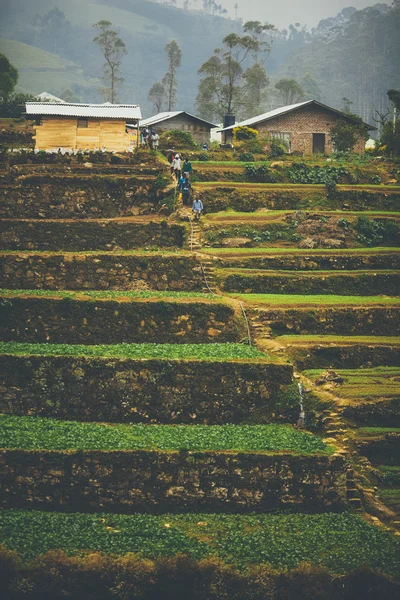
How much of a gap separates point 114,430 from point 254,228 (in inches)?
717

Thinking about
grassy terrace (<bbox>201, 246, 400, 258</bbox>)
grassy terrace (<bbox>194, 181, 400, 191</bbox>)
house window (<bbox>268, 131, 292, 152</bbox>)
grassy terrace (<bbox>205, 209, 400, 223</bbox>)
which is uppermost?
house window (<bbox>268, 131, 292, 152</bbox>)

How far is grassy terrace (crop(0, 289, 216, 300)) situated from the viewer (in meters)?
35.2

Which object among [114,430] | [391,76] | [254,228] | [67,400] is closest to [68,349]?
[67,400]

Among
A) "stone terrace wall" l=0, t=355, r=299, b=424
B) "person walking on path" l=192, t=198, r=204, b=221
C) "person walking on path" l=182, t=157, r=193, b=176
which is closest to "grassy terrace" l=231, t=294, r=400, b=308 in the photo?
"stone terrace wall" l=0, t=355, r=299, b=424

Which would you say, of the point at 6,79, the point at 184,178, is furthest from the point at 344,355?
the point at 6,79

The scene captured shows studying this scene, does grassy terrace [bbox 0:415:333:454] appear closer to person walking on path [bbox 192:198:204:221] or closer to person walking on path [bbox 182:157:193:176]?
person walking on path [bbox 192:198:204:221]

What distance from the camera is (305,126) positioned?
200ft

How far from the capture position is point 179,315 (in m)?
35.2

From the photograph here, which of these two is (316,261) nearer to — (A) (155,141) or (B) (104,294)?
(B) (104,294)

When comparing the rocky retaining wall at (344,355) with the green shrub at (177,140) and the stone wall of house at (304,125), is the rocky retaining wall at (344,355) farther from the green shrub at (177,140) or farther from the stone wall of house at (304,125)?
the stone wall of house at (304,125)

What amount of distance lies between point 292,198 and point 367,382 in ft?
60.1

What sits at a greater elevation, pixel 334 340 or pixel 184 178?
pixel 184 178

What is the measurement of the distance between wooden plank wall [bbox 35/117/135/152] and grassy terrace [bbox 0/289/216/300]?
1610cm

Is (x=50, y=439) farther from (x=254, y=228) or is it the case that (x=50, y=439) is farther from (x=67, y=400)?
(x=254, y=228)
